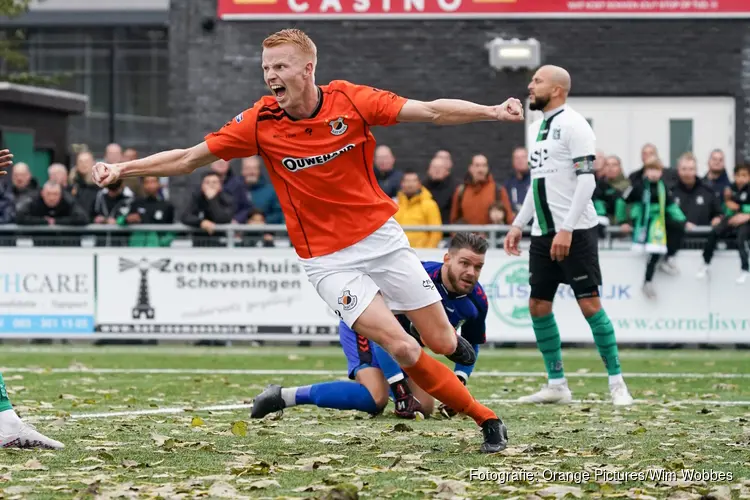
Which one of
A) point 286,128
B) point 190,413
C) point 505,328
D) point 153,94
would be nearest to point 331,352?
point 505,328

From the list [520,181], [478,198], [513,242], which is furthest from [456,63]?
[513,242]

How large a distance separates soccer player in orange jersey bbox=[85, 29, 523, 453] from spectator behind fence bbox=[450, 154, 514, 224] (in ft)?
32.0

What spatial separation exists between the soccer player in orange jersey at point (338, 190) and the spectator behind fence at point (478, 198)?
384 inches

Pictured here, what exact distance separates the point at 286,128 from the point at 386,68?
15.7 metres

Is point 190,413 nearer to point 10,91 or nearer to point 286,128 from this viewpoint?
point 286,128

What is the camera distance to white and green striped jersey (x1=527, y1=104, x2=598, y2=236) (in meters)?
10.5

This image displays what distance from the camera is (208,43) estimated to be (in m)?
23.0

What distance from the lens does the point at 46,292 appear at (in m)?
17.4

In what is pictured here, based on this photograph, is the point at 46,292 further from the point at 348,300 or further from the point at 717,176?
the point at 348,300

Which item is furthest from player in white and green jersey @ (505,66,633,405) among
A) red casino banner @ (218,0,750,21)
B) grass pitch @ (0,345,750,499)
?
red casino banner @ (218,0,750,21)

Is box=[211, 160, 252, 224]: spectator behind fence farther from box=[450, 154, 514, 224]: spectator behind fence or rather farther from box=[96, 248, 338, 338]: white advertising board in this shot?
box=[450, 154, 514, 224]: spectator behind fence

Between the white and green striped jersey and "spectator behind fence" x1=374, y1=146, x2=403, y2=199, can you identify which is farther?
"spectator behind fence" x1=374, y1=146, x2=403, y2=199

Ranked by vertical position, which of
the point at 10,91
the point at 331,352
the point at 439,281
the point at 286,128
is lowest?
the point at 331,352

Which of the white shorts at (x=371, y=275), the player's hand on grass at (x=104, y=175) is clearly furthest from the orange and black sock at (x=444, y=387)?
the player's hand on grass at (x=104, y=175)
